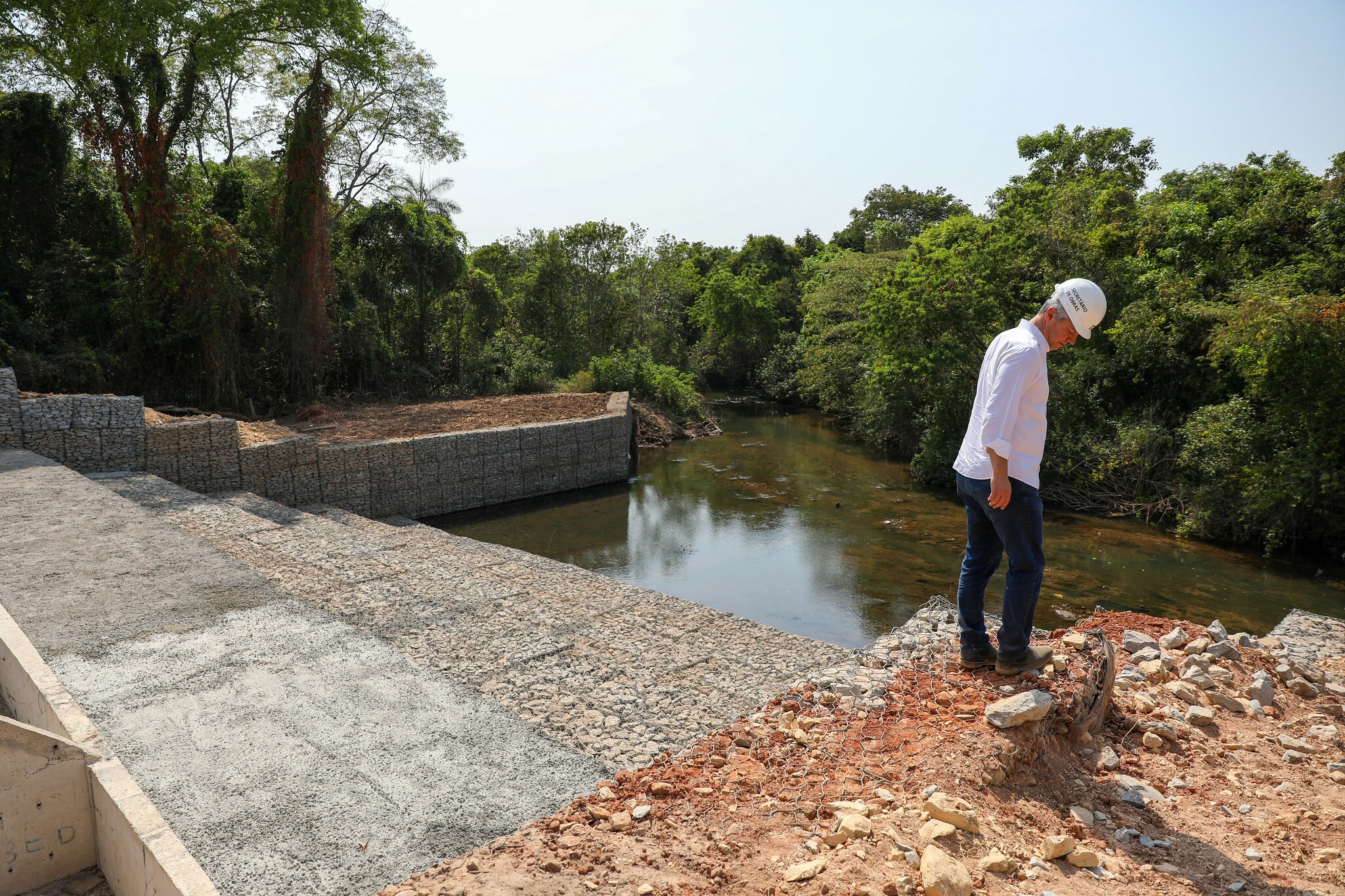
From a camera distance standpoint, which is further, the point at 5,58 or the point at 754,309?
the point at 754,309

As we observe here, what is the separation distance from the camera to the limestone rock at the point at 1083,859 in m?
2.73

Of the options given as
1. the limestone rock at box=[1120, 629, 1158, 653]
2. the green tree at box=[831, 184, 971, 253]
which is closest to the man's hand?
the limestone rock at box=[1120, 629, 1158, 653]

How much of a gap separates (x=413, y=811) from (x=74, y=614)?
10.0 ft

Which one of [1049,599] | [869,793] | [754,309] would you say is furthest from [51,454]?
[754,309]

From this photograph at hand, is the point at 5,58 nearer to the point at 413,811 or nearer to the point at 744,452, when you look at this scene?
the point at 744,452

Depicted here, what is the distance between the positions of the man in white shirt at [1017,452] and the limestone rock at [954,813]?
960mm

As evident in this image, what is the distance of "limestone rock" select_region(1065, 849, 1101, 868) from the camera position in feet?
8.95

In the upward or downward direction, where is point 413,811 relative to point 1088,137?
downward

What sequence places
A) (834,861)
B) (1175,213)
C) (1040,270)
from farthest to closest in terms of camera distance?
(1040,270) → (1175,213) → (834,861)

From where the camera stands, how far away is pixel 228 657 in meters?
4.25

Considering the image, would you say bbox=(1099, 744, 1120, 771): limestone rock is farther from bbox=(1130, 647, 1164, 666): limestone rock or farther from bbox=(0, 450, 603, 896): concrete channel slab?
bbox=(0, 450, 603, 896): concrete channel slab

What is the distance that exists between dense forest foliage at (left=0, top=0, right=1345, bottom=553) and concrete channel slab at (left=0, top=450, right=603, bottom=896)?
9.42 m

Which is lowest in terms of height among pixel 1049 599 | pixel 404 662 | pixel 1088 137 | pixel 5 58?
pixel 1049 599

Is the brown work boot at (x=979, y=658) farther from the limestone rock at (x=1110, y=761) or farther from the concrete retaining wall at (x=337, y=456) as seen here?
the concrete retaining wall at (x=337, y=456)
